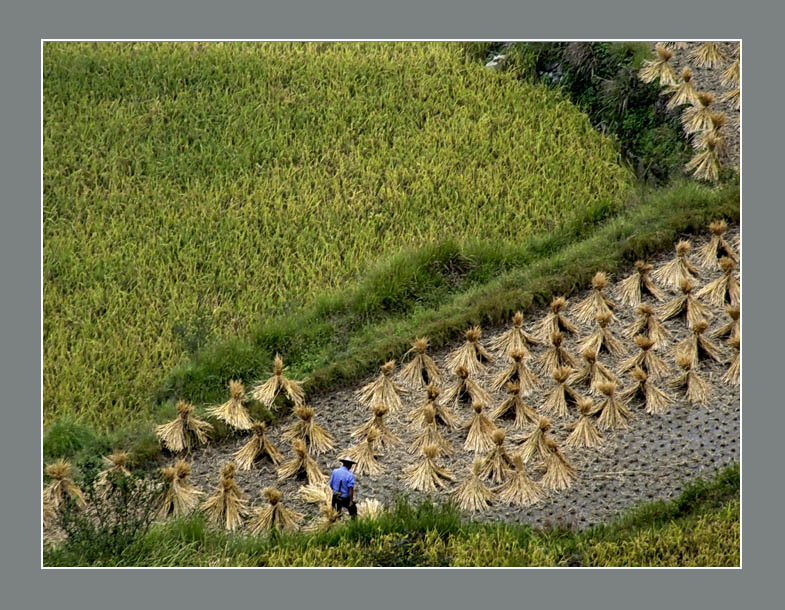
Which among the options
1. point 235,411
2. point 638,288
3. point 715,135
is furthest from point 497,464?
point 715,135

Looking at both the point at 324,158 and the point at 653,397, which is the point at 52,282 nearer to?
the point at 324,158

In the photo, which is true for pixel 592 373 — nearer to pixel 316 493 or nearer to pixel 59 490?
pixel 316 493

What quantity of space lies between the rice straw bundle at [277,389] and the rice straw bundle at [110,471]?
60.0 inches

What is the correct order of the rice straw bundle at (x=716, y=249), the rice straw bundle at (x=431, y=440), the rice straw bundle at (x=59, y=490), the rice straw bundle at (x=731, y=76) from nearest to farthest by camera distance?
the rice straw bundle at (x=59, y=490) < the rice straw bundle at (x=431, y=440) < the rice straw bundle at (x=716, y=249) < the rice straw bundle at (x=731, y=76)

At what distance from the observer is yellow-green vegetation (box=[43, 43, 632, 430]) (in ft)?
50.5

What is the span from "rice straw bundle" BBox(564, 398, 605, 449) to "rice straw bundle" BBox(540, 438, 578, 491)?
414 millimetres

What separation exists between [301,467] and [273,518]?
0.93 metres

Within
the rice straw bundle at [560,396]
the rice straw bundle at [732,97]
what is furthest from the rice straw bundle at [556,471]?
the rice straw bundle at [732,97]

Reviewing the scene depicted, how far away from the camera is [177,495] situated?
13148 mm

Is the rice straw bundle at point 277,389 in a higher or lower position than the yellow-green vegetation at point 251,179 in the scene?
lower

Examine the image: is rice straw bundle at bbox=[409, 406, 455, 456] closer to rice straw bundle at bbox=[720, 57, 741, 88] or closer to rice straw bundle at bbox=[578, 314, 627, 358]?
rice straw bundle at bbox=[578, 314, 627, 358]

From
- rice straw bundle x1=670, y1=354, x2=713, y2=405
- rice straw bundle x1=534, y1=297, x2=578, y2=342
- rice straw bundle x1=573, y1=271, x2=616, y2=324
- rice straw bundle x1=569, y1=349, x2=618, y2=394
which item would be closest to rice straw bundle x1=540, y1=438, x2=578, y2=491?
rice straw bundle x1=569, y1=349, x2=618, y2=394

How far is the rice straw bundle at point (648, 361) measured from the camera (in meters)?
14.3

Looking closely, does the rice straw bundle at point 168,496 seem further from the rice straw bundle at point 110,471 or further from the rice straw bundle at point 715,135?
the rice straw bundle at point 715,135
